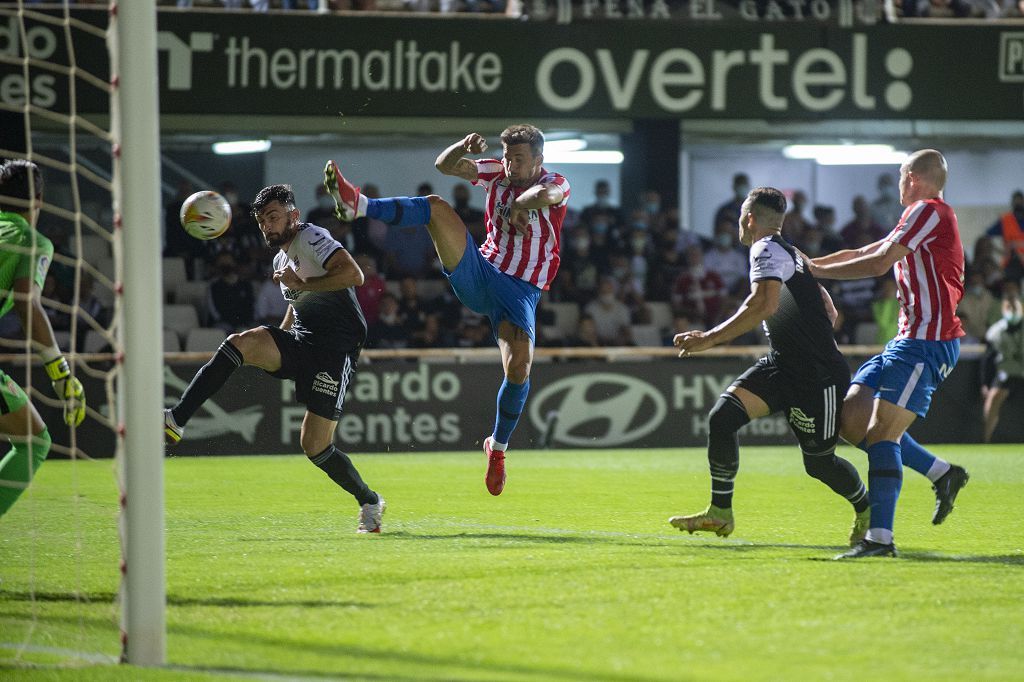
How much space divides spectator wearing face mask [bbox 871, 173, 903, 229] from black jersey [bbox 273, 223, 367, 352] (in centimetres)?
1424

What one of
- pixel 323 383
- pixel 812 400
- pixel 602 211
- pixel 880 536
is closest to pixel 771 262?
pixel 812 400

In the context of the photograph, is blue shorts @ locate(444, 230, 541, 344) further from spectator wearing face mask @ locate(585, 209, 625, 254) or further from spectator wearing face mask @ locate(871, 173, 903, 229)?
spectator wearing face mask @ locate(871, 173, 903, 229)

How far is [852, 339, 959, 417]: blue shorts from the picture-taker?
6383 millimetres

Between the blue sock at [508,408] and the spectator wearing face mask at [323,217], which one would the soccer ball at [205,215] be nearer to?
the blue sock at [508,408]

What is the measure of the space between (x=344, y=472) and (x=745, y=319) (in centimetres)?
241

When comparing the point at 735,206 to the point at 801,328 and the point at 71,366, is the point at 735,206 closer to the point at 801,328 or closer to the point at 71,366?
the point at 801,328

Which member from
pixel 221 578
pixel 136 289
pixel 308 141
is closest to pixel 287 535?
pixel 221 578

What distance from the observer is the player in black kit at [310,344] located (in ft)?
23.7

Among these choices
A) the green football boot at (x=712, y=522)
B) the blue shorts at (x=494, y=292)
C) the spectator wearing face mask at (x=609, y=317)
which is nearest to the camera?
the green football boot at (x=712, y=522)

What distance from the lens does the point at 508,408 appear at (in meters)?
8.09

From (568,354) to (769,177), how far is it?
8.29 meters

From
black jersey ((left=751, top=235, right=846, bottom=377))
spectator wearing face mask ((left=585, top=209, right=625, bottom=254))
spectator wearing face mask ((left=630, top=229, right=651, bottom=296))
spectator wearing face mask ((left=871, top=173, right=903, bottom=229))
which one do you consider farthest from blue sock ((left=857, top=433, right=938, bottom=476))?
spectator wearing face mask ((left=871, top=173, right=903, bottom=229))

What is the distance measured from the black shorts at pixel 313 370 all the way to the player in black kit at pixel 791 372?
191 cm

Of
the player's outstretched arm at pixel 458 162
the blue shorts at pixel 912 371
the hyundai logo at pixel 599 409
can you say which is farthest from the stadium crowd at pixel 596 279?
the blue shorts at pixel 912 371
